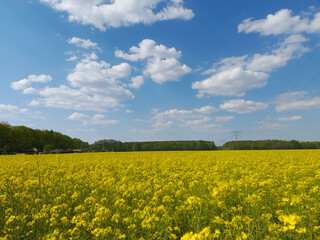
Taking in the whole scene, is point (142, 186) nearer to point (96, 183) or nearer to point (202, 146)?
point (96, 183)

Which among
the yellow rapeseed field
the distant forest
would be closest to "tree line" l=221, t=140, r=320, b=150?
the distant forest

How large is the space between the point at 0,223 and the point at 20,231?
4.11 feet

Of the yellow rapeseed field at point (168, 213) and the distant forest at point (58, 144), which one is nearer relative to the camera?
the yellow rapeseed field at point (168, 213)

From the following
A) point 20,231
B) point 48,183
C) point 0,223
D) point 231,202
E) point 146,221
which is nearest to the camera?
point 146,221

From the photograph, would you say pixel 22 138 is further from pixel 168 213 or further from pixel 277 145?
pixel 277 145

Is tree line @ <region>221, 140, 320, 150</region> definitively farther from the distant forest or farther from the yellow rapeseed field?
the yellow rapeseed field

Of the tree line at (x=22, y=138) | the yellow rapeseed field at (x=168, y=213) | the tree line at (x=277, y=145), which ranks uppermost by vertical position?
the tree line at (x=22, y=138)

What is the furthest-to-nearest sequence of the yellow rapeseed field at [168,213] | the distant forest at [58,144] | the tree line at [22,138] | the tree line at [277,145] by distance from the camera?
the tree line at [277,145] < the distant forest at [58,144] < the tree line at [22,138] < the yellow rapeseed field at [168,213]

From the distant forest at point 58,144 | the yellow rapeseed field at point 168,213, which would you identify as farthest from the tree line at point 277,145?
the yellow rapeseed field at point 168,213

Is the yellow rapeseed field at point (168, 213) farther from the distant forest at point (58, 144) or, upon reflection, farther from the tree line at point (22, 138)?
the tree line at point (22, 138)

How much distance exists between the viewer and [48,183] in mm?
7871

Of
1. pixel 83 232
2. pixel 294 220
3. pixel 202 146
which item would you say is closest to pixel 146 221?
pixel 83 232

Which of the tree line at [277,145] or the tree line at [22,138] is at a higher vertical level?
the tree line at [22,138]

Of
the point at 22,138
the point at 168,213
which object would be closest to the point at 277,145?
the point at 168,213
